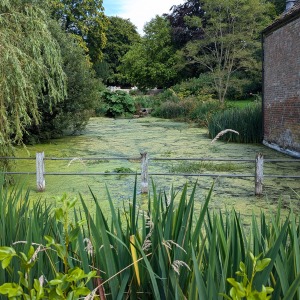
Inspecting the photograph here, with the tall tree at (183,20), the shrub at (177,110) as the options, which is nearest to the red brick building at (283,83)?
the shrub at (177,110)

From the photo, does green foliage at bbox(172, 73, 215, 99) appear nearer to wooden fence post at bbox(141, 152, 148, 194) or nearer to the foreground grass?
wooden fence post at bbox(141, 152, 148, 194)

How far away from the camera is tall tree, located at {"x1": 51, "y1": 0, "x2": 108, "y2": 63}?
Answer: 31.5 metres

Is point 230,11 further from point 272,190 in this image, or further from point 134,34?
point 134,34

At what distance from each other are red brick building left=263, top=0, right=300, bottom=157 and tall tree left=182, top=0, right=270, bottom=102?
37.9 ft

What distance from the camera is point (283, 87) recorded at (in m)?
11.0

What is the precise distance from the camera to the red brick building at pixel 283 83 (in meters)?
10.1

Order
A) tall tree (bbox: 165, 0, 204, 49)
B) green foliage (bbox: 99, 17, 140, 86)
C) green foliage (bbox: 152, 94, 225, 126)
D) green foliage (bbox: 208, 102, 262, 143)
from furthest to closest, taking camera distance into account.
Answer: green foliage (bbox: 99, 17, 140, 86) < tall tree (bbox: 165, 0, 204, 49) < green foliage (bbox: 152, 94, 225, 126) < green foliage (bbox: 208, 102, 262, 143)

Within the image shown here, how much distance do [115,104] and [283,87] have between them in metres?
15.6

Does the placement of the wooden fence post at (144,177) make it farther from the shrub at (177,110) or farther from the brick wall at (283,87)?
the shrub at (177,110)

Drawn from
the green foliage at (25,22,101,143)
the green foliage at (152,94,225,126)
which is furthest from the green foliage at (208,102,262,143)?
the green foliage at (25,22,101,143)

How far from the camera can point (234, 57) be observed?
2484 centimetres

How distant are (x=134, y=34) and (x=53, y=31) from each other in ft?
126

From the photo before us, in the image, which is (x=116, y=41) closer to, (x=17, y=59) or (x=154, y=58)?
(x=154, y=58)

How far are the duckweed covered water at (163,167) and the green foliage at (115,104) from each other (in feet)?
31.4
